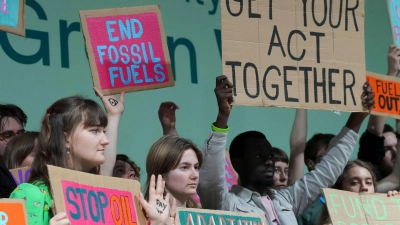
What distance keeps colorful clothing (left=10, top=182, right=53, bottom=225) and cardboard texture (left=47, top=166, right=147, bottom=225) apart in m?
0.06

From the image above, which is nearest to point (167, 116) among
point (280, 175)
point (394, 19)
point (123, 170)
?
point (123, 170)

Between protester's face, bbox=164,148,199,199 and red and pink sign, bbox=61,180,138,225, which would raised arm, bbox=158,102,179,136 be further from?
red and pink sign, bbox=61,180,138,225

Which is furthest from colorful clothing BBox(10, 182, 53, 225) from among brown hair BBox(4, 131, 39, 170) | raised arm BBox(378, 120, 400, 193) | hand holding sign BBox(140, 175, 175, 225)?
raised arm BBox(378, 120, 400, 193)

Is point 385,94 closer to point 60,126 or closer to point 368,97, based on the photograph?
point 368,97

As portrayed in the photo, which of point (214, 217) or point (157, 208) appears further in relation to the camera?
point (214, 217)

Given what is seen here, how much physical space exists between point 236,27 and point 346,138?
791 mm

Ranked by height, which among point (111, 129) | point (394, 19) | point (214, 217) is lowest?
point (214, 217)

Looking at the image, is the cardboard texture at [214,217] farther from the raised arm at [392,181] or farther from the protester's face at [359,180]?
the raised arm at [392,181]

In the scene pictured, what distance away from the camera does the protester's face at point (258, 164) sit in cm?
378

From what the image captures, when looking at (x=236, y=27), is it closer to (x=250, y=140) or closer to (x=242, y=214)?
(x=250, y=140)

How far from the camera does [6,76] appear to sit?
14.7ft

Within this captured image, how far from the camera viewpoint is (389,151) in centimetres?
495

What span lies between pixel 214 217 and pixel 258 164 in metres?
0.64

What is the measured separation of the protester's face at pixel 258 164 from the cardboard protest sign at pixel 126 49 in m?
0.46
